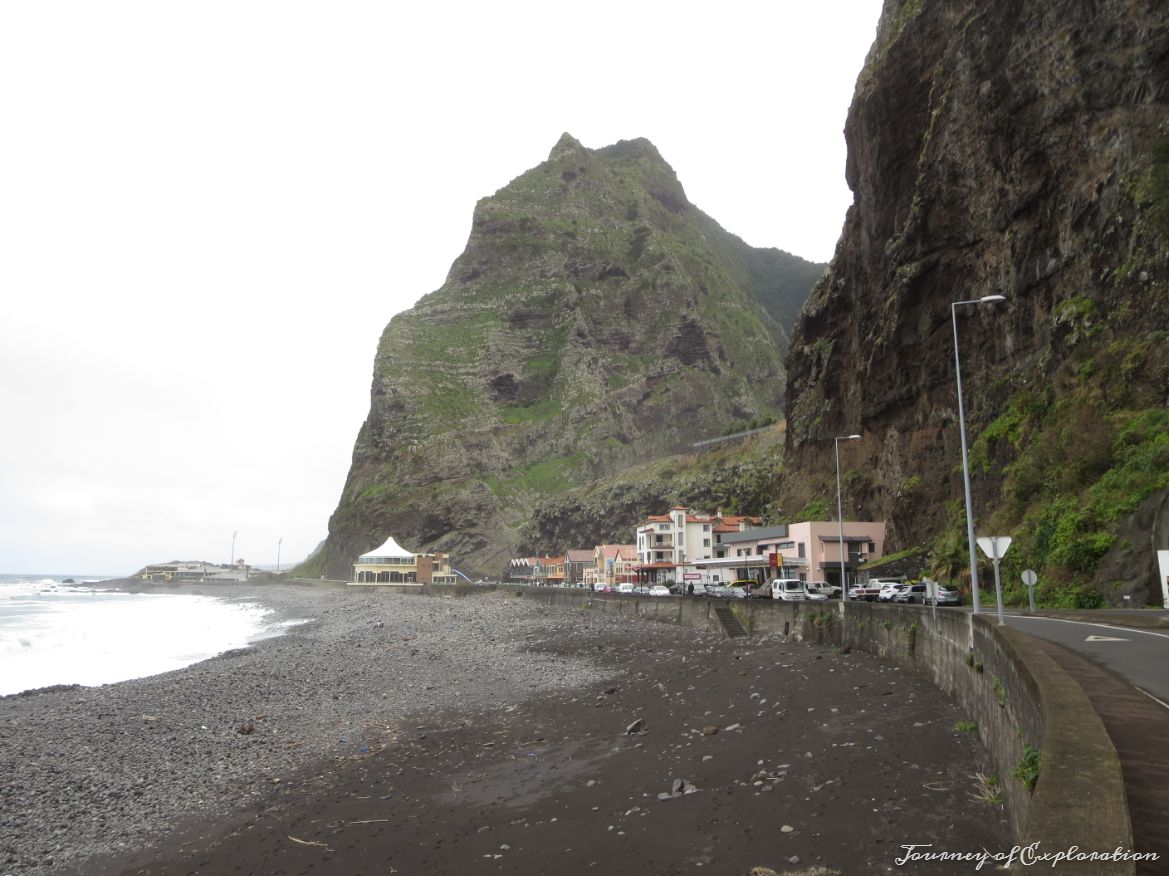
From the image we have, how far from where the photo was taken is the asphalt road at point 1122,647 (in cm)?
1080

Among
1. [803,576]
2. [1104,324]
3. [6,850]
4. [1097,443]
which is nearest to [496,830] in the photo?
[6,850]

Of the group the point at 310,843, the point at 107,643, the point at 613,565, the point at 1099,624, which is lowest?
the point at 107,643

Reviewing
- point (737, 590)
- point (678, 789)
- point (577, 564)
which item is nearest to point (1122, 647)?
point (678, 789)

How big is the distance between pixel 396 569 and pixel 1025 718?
11834cm

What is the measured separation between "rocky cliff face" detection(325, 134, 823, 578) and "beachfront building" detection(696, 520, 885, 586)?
74.7 meters

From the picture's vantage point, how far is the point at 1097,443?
30250mm

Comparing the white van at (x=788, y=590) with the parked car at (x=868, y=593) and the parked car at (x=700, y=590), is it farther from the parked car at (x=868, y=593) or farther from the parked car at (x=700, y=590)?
the parked car at (x=700, y=590)

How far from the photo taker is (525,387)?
17025 centimetres

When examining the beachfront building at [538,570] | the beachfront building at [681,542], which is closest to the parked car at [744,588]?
the beachfront building at [681,542]

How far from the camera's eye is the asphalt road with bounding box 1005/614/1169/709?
10.8m

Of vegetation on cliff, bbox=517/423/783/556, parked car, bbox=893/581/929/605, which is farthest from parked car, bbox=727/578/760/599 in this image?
vegetation on cliff, bbox=517/423/783/556

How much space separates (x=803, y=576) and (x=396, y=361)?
124873 millimetres

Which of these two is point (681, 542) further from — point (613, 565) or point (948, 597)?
point (948, 597)

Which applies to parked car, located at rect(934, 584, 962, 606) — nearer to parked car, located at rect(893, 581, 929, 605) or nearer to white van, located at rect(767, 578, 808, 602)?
parked car, located at rect(893, 581, 929, 605)
